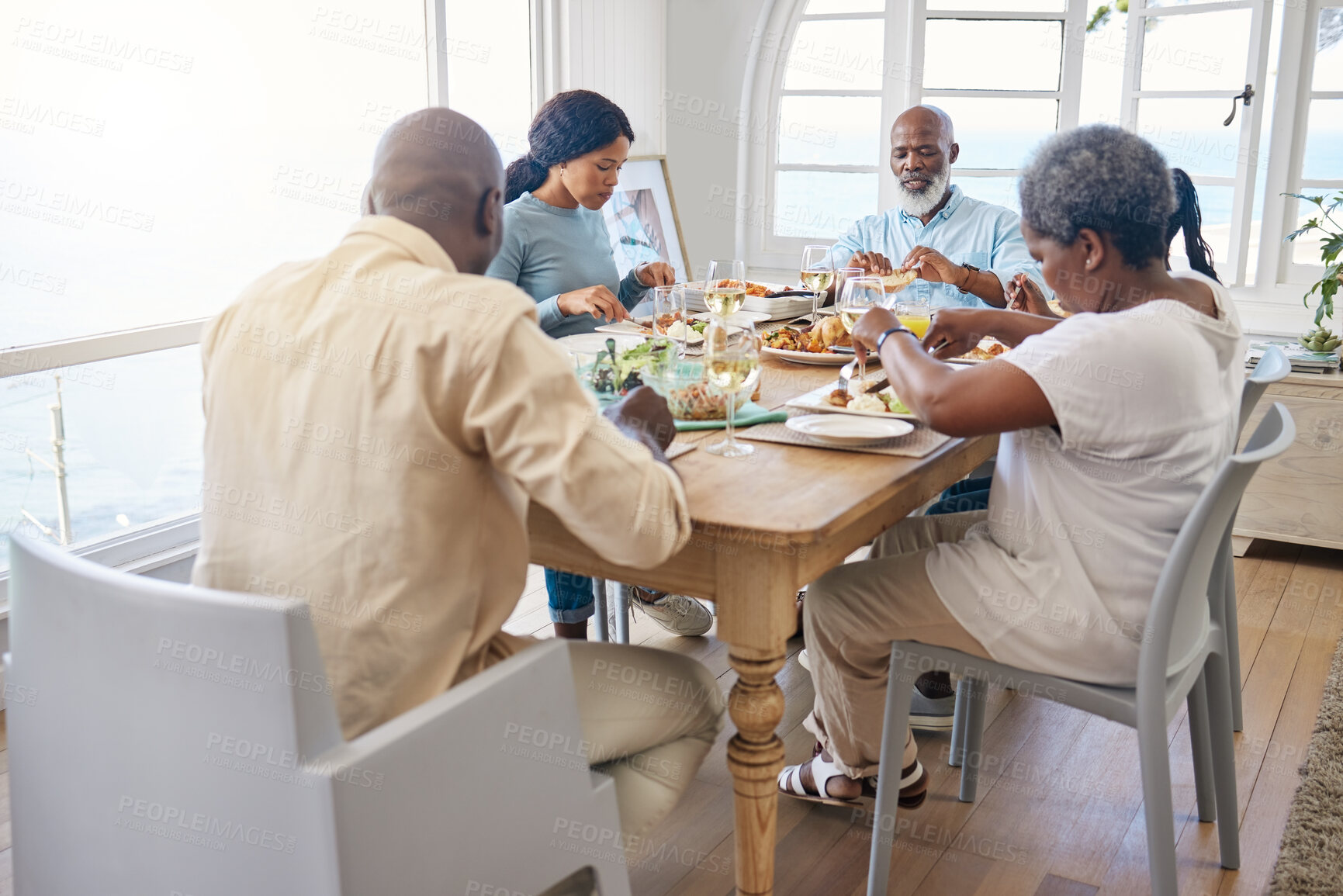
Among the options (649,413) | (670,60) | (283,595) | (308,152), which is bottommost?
(283,595)

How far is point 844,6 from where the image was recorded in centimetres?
485

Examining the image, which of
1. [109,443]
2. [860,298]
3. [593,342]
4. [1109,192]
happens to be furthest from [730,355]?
[109,443]

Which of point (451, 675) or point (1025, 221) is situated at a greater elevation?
point (1025, 221)

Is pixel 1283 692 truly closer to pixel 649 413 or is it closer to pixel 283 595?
pixel 649 413

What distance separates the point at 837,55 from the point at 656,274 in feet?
7.60

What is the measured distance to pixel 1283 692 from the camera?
9.10 feet

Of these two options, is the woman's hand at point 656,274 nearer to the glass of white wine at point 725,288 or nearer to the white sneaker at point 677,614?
the glass of white wine at point 725,288

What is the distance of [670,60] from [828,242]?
3.51 feet

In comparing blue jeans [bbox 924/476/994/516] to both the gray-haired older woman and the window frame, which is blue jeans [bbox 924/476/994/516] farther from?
the window frame

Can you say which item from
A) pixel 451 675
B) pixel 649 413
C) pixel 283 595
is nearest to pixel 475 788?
pixel 451 675

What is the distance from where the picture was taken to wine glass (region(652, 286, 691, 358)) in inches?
92.6

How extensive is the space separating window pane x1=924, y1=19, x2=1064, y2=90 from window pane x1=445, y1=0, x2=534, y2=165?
67.0 inches

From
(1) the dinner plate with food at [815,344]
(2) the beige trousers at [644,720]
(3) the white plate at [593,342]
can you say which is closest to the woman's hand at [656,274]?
(3) the white plate at [593,342]

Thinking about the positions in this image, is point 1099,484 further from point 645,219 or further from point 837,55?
point 837,55
